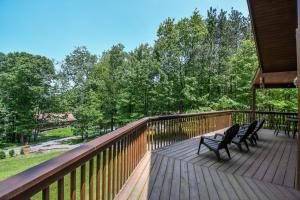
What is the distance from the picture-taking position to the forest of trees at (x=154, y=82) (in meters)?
15.5

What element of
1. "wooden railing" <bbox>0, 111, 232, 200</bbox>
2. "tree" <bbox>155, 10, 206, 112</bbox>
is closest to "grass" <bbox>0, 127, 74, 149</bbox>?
"tree" <bbox>155, 10, 206, 112</bbox>

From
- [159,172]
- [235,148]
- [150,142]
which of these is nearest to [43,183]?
[159,172]

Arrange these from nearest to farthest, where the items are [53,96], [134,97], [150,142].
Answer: [150,142] → [134,97] → [53,96]

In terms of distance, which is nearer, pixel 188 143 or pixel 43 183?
pixel 43 183

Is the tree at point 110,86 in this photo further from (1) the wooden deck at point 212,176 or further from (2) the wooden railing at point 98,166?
(1) the wooden deck at point 212,176

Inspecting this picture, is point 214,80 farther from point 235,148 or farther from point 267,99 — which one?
point 235,148

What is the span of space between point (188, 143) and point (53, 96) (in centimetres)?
2258

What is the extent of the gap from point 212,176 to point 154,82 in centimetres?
1346

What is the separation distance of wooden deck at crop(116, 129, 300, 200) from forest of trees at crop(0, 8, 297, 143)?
983 centimetres

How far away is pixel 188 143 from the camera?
249 inches

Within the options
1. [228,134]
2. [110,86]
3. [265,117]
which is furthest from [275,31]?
[110,86]

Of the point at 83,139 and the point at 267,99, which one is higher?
the point at 267,99

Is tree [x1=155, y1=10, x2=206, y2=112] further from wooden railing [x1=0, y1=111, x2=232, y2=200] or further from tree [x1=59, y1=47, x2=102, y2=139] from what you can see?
tree [x1=59, y1=47, x2=102, y2=139]

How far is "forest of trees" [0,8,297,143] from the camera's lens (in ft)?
50.7
